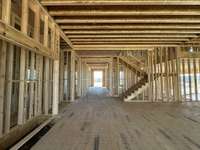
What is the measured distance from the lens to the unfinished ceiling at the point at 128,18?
150 inches

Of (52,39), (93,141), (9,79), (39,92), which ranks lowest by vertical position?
(93,141)

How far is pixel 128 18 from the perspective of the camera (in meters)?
4.75

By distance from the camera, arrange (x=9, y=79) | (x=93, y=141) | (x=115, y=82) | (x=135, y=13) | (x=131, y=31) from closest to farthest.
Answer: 1. (x=93, y=141)
2. (x=9, y=79)
3. (x=135, y=13)
4. (x=131, y=31)
5. (x=115, y=82)

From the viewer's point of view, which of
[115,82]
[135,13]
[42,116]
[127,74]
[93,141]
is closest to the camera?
[93,141]

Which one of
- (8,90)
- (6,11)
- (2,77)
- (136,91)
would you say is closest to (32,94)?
(8,90)

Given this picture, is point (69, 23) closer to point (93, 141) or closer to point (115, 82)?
point (93, 141)

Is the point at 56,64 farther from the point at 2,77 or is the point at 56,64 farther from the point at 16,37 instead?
the point at 16,37

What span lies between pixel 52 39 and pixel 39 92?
1665 millimetres

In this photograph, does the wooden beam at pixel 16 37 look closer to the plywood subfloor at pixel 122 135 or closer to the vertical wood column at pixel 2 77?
the vertical wood column at pixel 2 77

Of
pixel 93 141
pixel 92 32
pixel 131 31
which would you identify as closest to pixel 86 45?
pixel 92 32

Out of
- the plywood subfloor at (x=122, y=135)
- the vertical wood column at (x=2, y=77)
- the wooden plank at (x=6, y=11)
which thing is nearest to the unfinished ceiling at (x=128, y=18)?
the wooden plank at (x=6, y=11)

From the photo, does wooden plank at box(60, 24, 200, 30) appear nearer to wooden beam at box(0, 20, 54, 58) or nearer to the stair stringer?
wooden beam at box(0, 20, 54, 58)

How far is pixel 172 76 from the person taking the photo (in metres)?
8.30

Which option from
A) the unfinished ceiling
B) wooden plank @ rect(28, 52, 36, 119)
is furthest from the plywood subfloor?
the unfinished ceiling
